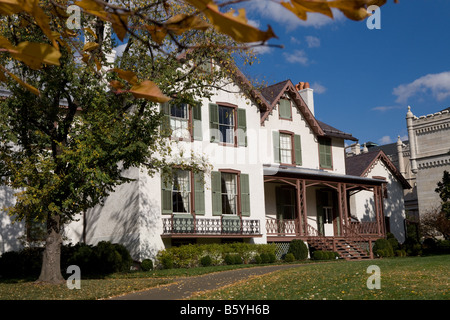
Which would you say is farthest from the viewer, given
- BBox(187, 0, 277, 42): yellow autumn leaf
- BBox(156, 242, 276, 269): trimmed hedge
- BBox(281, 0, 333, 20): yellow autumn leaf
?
BBox(156, 242, 276, 269): trimmed hedge

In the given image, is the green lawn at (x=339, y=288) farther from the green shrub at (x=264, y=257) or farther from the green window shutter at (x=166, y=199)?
the green shrub at (x=264, y=257)

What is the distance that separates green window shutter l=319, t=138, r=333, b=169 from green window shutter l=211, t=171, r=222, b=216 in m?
8.80

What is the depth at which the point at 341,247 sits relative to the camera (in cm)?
2605

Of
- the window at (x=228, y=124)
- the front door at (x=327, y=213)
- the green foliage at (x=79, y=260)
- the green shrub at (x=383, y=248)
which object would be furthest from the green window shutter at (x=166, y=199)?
the green shrub at (x=383, y=248)

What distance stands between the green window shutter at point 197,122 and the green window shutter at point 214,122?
0.58 metres

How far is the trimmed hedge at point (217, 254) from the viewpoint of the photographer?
20812 mm

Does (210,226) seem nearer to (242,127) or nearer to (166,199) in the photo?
(166,199)

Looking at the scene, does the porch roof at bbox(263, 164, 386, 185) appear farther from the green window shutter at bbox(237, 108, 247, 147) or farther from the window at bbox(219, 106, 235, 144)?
the window at bbox(219, 106, 235, 144)

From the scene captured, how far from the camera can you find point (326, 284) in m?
11.0

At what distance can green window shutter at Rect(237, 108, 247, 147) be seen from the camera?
2456 centimetres

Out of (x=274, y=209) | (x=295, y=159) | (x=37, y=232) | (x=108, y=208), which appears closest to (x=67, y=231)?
(x=108, y=208)

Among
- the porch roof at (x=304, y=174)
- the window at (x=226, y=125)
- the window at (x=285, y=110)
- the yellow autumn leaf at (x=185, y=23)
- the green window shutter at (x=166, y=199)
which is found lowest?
the yellow autumn leaf at (x=185, y=23)

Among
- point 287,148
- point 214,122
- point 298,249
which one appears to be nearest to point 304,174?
point 287,148

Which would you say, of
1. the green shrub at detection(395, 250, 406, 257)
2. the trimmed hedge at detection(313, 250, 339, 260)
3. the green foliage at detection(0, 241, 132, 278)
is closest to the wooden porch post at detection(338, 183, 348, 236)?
the green shrub at detection(395, 250, 406, 257)
